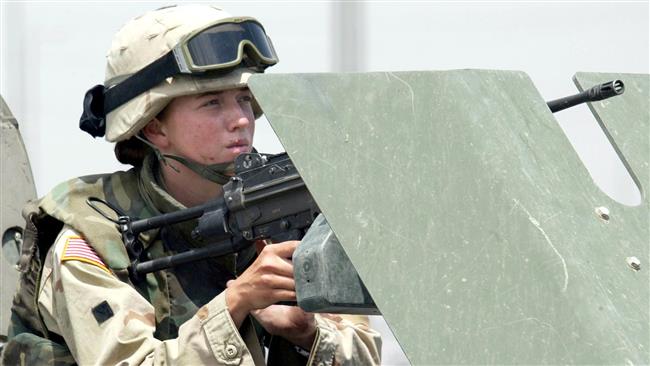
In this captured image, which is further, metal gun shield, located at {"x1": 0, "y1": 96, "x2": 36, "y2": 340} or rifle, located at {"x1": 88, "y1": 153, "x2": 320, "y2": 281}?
metal gun shield, located at {"x1": 0, "y1": 96, "x2": 36, "y2": 340}

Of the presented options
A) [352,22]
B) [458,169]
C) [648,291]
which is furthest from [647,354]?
[352,22]

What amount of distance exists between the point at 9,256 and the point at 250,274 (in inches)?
59.8

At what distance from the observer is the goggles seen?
155 inches

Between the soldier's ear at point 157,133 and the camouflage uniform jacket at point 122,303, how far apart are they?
90mm

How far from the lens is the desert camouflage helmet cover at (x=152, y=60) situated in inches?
156

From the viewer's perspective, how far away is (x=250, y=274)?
3.29 meters

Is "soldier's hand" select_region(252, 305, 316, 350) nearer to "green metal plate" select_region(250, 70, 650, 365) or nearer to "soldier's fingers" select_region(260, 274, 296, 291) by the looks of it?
"soldier's fingers" select_region(260, 274, 296, 291)

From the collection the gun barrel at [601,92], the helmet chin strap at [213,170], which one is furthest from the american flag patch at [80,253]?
the gun barrel at [601,92]

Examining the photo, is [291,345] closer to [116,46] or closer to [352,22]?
[116,46]

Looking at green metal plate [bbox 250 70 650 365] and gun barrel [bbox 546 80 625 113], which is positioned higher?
green metal plate [bbox 250 70 650 365]

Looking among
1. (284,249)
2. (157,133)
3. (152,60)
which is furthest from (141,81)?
(284,249)

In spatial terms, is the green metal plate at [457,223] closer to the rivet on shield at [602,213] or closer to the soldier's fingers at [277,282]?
the rivet on shield at [602,213]

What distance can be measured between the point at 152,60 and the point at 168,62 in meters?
0.08

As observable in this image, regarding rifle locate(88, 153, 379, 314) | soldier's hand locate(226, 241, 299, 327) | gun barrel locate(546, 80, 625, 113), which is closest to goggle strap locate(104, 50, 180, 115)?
rifle locate(88, 153, 379, 314)
